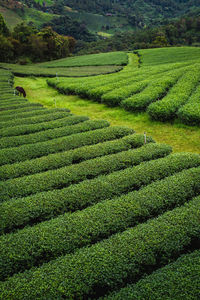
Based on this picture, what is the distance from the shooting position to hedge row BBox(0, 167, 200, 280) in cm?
709

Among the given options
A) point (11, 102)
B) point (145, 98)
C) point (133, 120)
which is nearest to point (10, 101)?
point (11, 102)

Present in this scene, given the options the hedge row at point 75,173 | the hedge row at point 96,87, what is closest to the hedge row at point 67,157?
the hedge row at point 75,173

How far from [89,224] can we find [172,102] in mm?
14139

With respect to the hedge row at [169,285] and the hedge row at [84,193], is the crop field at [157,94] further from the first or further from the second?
the hedge row at [169,285]

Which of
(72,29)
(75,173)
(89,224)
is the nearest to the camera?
(89,224)

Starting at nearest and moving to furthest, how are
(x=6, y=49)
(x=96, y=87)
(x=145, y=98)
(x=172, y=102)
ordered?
(x=172, y=102)
(x=145, y=98)
(x=96, y=87)
(x=6, y=49)

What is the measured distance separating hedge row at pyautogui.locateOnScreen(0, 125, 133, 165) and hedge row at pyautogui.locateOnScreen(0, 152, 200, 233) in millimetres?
4194

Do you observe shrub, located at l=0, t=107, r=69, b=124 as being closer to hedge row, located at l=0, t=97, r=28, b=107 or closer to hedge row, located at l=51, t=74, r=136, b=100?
hedge row, located at l=0, t=97, r=28, b=107

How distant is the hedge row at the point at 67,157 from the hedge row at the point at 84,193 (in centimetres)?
236

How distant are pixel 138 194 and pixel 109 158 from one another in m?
3.29

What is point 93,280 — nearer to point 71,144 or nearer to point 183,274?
point 183,274

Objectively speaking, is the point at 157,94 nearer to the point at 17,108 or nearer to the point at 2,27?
the point at 17,108

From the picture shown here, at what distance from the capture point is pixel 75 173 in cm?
1105

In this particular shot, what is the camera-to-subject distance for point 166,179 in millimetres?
10070
